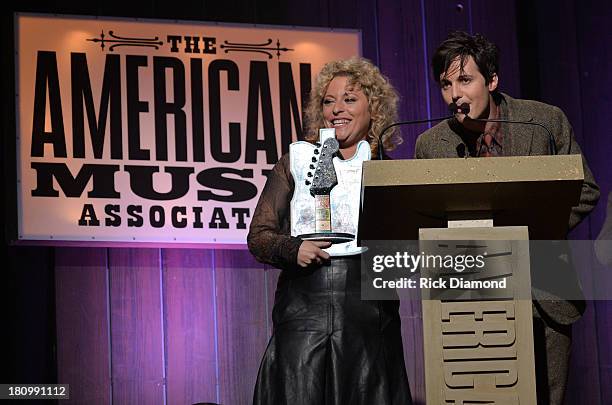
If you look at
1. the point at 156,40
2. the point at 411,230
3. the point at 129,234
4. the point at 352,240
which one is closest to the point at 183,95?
the point at 156,40

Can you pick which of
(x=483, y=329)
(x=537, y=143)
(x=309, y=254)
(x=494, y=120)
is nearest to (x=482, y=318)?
(x=483, y=329)

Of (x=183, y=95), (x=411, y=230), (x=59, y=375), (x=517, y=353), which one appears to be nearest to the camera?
(x=517, y=353)

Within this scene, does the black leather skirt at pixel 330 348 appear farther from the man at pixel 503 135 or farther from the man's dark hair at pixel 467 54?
the man's dark hair at pixel 467 54

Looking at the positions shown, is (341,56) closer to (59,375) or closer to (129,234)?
(129,234)

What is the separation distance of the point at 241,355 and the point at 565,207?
7.75 feet

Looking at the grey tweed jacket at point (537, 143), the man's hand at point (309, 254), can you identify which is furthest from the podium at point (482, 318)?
the man's hand at point (309, 254)

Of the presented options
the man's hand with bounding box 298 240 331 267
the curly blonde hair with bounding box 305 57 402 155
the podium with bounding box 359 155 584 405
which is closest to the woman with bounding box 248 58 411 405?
the man's hand with bounding box 298 240 331 267

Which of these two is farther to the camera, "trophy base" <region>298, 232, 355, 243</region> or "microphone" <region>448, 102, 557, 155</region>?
"trophy base" <region>298, 232, 355, 243</region>

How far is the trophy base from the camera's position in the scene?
2.87m

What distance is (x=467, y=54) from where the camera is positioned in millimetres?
2803

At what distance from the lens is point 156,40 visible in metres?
4.31

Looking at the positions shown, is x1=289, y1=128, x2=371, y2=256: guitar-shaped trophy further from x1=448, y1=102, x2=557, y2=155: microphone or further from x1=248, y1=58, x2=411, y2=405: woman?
x1=448, y1=102, x2=557, y2=155: microphone

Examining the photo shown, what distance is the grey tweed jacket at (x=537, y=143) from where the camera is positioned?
2502 mm

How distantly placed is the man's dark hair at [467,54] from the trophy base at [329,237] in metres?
0.51
